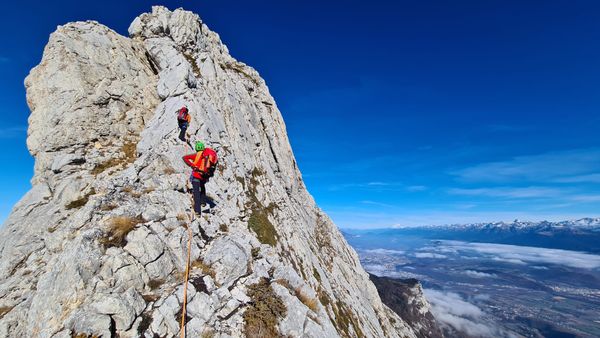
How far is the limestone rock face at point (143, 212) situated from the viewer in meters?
11.2

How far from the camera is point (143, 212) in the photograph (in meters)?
14.6

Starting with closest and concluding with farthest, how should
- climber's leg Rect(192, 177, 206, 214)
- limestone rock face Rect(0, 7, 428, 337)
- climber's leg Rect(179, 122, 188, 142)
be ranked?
limestone rock face Rect(0, 7, 428, 337)
climber's leg Rect(192, 177, 206, 214)
climber's leg Rect(179, 122, 188, 142)

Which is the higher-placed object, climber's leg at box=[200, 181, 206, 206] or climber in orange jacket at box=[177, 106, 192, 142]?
climber in orange jacket at box=[177, 106, 192, 142]

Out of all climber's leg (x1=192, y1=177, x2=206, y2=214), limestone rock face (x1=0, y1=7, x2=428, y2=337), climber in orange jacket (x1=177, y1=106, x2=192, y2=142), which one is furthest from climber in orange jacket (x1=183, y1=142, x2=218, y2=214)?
climber in orange jacket (x1=177, y1=106, x2=192, y2=142)

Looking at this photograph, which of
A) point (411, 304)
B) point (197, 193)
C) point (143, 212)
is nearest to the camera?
point (143, 212)

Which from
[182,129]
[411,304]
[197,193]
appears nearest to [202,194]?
[197,193]

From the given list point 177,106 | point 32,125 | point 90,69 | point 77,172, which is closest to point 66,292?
point 77,172

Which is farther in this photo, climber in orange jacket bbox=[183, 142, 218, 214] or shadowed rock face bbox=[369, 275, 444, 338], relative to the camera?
shadowed rock face bbox=[369, 275, 444, 338]

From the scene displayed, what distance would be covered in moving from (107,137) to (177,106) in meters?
5.73

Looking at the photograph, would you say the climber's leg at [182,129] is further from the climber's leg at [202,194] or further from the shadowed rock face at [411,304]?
the shadowed rock face at [411,304]

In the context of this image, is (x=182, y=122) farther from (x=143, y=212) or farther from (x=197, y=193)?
(x=143, y=212)

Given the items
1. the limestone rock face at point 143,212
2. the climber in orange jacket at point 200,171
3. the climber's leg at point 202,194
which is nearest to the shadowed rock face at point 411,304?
the limestone rock face at point 143,212

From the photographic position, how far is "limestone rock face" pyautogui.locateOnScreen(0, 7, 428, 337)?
11195 mm

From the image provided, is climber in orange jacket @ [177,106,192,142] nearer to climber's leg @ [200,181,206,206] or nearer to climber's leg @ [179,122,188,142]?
climber's leg @ [179,122,188,142]
